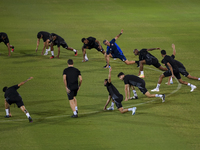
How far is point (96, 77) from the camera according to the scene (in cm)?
2519

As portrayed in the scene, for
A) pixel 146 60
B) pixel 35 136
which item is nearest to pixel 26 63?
pixel 146 60

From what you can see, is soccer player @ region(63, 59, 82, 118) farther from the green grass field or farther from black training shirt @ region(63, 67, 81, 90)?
the green grass field

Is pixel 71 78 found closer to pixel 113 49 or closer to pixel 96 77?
pixel 96 77

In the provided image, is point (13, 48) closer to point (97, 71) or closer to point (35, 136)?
point (97, 71)

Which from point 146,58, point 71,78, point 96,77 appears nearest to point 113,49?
point 96,77

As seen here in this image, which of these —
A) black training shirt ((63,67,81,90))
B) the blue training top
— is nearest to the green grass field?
the blue training top

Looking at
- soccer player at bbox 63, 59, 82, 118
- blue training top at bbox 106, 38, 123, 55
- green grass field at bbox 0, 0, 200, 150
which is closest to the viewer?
green grass field at bbox 0, 0, 200, 150

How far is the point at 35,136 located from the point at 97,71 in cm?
1105

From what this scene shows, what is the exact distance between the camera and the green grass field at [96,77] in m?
15.9

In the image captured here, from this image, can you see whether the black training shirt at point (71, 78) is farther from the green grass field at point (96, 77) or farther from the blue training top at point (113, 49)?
the blue training top at point (113, 49)

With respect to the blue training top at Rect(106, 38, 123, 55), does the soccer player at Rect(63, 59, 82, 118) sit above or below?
below

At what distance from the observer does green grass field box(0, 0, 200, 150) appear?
52.2ft

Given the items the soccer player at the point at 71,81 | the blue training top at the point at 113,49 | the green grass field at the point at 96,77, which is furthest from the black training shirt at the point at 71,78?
the blue training top at the point at 113,49

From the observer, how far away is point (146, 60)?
24.2 m
